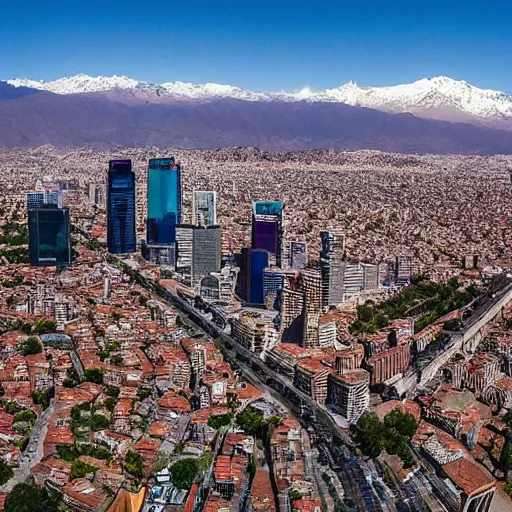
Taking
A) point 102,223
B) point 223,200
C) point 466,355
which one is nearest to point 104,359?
point 466,355

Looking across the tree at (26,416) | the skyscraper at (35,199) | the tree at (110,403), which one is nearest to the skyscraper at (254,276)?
the tree at (110,403)

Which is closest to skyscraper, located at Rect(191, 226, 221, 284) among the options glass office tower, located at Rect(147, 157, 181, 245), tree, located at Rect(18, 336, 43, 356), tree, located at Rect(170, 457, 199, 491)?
glass office tower, located at Rect(147, 157, 181, 245)

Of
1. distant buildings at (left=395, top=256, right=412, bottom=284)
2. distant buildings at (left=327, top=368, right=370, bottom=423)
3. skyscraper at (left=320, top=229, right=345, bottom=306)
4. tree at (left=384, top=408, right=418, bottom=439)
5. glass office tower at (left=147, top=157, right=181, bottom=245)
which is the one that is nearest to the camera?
tree at (left=384, top=408, right=418, bottom=439)

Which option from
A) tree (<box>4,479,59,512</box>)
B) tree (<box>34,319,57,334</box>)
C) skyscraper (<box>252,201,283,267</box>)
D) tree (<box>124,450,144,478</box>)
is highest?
skyscraper (<box>252,201,283,267</box>)

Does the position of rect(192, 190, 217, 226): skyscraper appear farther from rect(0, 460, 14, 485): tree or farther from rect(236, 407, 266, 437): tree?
rect(0, 460, 14, 485): tree

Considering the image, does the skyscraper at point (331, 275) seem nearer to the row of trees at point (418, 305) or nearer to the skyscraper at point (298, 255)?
the row of trees at point (418, 305)

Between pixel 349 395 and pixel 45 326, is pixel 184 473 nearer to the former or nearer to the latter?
pixel 349 395

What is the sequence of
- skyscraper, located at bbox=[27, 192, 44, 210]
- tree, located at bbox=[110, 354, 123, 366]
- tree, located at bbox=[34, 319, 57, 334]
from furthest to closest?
skyscraper, located at bbox=[27, 192, 44, 210] < tree, located at bbox=[34, 319, 57, 334] < tree, located at bbox=[110, 354, 123, 366]

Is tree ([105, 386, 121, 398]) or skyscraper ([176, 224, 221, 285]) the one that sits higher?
skyscraper ([176, 224, 221, 285])
